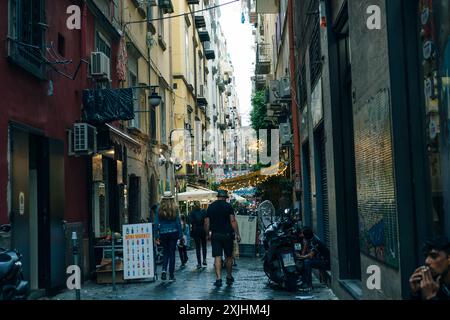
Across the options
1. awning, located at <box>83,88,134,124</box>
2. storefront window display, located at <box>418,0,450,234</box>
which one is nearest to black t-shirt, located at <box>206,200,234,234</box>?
awning, located at <box>83,88,134,124</box>

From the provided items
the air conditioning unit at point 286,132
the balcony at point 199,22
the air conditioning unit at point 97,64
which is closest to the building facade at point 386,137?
the air conditioning unit at point 97,64

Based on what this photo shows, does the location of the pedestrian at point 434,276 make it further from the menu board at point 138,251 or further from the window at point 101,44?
the window at point 101,44

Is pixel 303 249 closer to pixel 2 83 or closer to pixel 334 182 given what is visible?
pixel 334 182

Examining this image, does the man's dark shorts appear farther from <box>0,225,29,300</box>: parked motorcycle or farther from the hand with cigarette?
the hand with cigarette

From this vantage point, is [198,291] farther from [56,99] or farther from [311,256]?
[56,99]

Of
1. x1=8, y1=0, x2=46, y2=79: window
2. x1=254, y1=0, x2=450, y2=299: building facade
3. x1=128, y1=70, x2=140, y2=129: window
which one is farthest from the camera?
x1=128, y1=70, x2=140, y2=129: window

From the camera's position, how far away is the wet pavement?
10594 millimetres

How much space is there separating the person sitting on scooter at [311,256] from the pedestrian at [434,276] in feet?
22.3

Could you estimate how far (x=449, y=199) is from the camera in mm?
5574

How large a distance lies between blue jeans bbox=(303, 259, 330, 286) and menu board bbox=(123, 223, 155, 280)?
291cm

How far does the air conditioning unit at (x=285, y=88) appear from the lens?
20.8 meters

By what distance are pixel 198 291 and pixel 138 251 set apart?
1469 millimetres

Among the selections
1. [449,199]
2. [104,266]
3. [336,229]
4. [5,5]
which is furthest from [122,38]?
[449,199]
